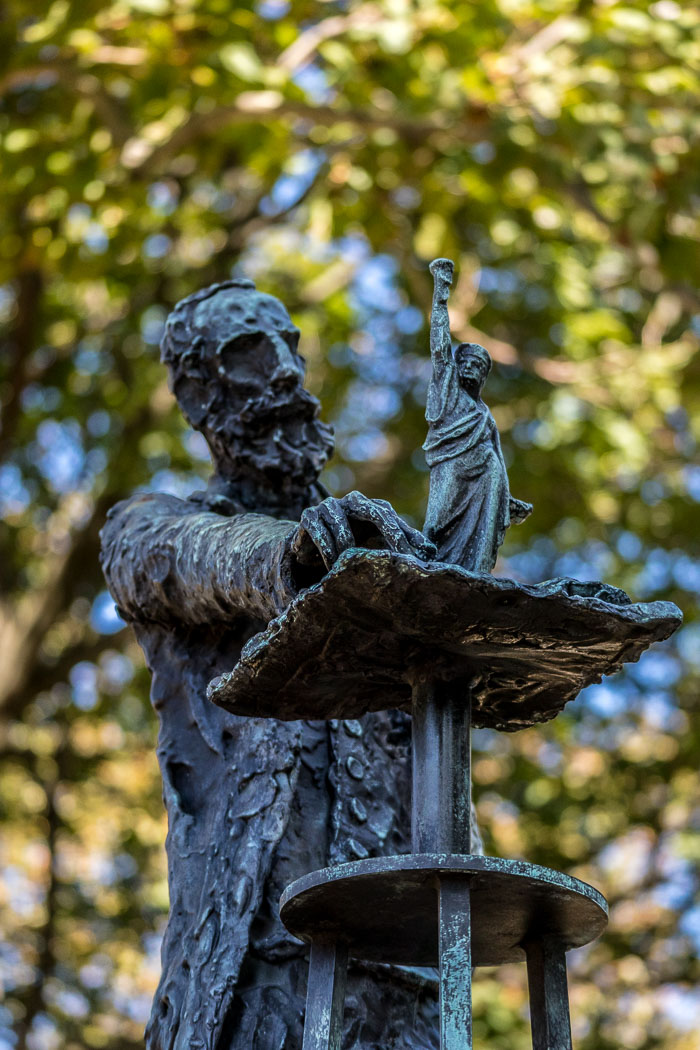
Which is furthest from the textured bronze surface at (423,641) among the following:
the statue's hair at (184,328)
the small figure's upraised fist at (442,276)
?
the statue's hair at (184,328)

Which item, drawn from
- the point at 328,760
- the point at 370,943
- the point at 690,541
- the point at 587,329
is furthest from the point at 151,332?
the point at 370,943

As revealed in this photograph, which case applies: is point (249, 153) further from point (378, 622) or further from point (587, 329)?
point (378, 622)

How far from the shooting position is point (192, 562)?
3.56 m

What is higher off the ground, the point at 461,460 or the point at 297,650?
the point at 461,460

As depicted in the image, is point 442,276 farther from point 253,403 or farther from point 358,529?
point 253,403

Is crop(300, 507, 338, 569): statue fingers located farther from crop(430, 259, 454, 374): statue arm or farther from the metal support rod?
crop(430, 259, 454, 374): statue arm

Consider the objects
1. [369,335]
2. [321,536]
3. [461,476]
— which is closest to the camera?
[321,536]

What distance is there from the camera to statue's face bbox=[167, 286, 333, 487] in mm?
4047

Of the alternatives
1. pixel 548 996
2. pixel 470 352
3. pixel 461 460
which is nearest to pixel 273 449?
pixel 470 352

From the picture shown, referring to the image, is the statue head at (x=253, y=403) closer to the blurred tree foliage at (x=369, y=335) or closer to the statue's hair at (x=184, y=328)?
the statue's hair at (x=184, y=328)

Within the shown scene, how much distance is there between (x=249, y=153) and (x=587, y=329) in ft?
9.99

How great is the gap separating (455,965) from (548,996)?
1.29 ft

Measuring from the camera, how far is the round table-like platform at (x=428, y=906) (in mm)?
2643

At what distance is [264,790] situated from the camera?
11.9 feet
